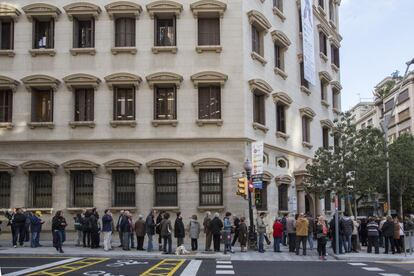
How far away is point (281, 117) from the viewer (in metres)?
35.2

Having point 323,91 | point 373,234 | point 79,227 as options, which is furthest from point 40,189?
point 323,91

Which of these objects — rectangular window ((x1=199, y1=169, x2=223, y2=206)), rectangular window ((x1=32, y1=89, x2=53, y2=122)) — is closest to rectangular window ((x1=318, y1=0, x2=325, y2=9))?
rectangular window ((x1=199, y1=169, x2=223, y2=206))

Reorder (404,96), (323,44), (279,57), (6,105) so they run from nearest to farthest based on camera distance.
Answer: (6,105) → (279,57) → (323,44) → (404,96)

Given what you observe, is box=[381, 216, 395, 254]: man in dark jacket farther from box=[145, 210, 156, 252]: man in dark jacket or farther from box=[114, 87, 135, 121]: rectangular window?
box=[114, 87, 135, 121]: rectangular window

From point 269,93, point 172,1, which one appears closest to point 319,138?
point 269,93

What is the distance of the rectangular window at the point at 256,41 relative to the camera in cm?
3247

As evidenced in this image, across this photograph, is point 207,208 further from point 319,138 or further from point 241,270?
point 319,138

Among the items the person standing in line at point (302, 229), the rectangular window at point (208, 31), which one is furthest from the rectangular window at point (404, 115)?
the person standing in line at point (302, 229)

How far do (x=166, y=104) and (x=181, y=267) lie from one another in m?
13.5

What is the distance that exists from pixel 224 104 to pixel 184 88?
2233mm

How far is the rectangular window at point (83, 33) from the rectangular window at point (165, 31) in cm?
341

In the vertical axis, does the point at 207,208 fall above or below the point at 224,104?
below

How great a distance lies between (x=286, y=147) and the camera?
114 feet

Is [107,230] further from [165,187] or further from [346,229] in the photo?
[346,229]
